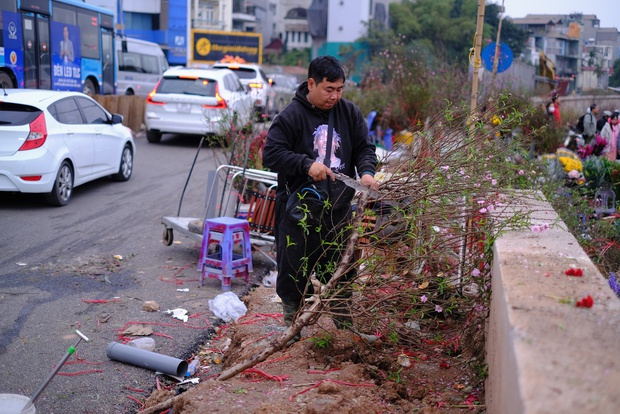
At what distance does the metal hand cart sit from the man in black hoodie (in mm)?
2711

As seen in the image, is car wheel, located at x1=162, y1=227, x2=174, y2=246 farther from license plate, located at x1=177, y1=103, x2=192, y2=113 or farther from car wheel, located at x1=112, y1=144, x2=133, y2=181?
license plate, located at x1=177, y1=103, x2=192, y2=113

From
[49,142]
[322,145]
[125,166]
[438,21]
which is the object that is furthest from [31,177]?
[438,21]

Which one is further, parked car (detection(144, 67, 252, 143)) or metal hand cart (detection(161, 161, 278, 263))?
parked car (detection(144, 67, 252, 143))

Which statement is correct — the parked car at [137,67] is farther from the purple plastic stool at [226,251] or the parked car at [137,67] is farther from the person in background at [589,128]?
the purple plastic stool at [226,251]

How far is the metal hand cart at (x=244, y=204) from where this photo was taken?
297 inches

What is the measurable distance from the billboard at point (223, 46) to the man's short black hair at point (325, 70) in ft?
152

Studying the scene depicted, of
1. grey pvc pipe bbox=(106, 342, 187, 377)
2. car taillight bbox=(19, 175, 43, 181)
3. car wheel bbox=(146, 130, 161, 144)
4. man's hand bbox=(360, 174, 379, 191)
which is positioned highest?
man's hand bbox=(360, 174, 379, 191)

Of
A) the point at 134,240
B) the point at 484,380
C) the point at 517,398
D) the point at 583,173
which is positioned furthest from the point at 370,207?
the point at 583,173

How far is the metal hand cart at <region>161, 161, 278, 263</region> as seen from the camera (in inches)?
297

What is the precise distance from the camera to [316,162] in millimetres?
4273

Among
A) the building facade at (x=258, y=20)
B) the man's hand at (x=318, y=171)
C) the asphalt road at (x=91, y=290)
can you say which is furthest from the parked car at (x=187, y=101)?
the building facade at (x=258, y=20)

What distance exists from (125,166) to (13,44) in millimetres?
6011

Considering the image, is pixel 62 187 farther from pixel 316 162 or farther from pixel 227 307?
pixel 316 162

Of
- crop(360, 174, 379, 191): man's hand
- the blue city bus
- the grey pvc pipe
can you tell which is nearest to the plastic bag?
the grey pvc pipe
